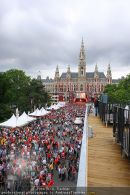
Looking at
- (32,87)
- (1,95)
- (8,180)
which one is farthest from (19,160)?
(32,87)

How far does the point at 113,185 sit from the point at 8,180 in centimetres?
1340

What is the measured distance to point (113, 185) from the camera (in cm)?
586

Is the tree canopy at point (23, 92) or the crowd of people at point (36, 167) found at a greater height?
the tree canopy at point (23, 92)

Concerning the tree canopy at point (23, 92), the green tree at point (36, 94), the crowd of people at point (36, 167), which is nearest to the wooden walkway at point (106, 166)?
the crowd of people at point (36, 167)

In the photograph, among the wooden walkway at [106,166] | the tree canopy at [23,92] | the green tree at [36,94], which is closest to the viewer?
the wooden walkway at [106,166]

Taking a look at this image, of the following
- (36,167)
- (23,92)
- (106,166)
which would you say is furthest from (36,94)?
(106,166)

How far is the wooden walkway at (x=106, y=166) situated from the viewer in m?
6.05

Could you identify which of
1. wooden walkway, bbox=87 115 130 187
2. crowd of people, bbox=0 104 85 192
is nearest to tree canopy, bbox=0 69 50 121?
crowd of people, bbox=0 104 85 192

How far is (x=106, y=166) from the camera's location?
7.25 m

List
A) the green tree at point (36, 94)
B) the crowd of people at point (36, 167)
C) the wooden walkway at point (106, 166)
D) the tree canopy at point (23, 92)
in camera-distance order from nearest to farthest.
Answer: the wooden walkway at point (106, 166) → the crowd of people at point (36, 167) → the tree canopy at point (23, 92) → the green tree at point (36, 94)

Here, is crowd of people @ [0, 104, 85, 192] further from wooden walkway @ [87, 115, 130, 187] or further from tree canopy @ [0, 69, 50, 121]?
tree canopy @ [0, 69, 50, 121]

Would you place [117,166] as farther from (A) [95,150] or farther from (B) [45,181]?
(B) [45,181]

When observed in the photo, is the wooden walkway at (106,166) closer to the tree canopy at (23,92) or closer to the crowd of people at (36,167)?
the crowd of people at (36,167)

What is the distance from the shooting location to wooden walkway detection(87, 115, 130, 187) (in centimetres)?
605
